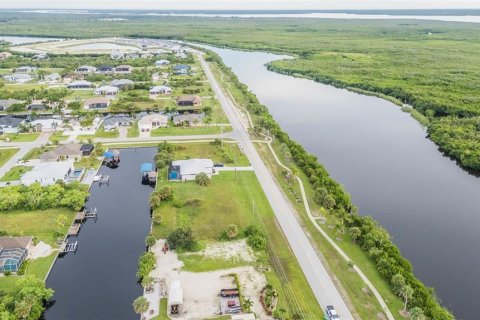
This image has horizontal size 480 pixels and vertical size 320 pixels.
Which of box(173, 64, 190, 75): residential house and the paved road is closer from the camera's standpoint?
the paved road

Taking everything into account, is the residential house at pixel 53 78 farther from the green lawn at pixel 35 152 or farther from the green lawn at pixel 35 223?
the green lawn at pixel 35 223

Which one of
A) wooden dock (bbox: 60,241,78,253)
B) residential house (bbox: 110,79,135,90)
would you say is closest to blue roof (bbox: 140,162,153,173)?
wooden dock (bbox: 60,241,78,253)

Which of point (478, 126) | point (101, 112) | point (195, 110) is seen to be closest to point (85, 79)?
point (101, 112)

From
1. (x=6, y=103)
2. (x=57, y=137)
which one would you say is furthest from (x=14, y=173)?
(x=6, y=103)

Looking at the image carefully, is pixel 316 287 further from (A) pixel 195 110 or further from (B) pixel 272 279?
(A) pixel 195 110

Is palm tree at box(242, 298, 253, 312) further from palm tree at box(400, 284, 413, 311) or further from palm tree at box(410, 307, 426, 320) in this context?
palm tree at box(400, 284, 413, 311)

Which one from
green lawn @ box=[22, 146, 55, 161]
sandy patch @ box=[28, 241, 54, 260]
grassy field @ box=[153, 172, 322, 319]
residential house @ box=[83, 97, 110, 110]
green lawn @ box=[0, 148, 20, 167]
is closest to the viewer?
grassy field @ box=[153, 172, 322, 319]

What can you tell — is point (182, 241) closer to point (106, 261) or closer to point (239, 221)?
point (106, 261)
